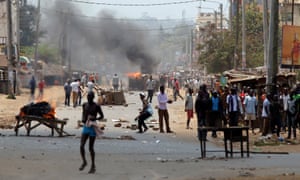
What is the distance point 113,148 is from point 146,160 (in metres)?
3.02

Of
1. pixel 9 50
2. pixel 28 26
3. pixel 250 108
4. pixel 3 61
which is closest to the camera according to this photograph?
pixel 250 108

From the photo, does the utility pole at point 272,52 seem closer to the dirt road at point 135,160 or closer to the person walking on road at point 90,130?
the dirt road at point 135,160

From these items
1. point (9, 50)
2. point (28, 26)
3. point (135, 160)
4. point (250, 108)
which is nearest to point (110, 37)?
point (28, 26)

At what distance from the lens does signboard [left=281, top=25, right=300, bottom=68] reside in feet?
130

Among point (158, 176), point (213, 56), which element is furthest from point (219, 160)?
point (213, 56)

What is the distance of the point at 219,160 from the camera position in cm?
1883

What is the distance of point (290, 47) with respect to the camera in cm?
4006

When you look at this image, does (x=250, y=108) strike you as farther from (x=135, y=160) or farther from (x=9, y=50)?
(x=9, y=50)

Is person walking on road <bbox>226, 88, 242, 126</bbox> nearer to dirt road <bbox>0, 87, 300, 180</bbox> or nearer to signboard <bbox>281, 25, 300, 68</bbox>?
dirt road <bbox>0, 87, 300, 180</bbox>

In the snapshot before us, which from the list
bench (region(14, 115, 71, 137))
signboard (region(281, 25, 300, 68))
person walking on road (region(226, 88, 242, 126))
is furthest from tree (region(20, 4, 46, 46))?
bench (region(14, 115, 71, 137))

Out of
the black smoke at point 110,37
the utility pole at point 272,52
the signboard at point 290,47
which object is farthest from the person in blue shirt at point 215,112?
the black smoke at point 110,37

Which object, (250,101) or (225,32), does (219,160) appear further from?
(225,32)

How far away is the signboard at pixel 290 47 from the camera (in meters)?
39.6

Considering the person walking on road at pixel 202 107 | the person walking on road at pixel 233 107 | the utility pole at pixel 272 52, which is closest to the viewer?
the person walking on road at pixel 202 107
